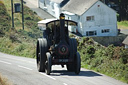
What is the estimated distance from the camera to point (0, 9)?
227 feet

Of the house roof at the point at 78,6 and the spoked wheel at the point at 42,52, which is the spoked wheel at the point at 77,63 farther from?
the house roof at the point at 78,6

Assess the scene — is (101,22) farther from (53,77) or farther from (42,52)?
(53,77)

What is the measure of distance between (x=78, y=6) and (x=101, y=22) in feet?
19.6

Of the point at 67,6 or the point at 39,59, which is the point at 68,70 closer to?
the point at 39,59

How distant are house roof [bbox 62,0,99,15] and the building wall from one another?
1076 mm

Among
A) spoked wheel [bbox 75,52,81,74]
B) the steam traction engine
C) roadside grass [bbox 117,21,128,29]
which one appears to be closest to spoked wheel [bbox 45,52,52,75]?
the steam traction engine

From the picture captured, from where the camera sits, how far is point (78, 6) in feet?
237

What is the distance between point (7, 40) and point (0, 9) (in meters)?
32.2

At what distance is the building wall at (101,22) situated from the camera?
69875 mm

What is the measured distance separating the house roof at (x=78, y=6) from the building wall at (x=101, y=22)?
1.08 meters

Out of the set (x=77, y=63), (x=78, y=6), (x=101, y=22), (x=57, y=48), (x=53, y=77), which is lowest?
(x=53, y=77)

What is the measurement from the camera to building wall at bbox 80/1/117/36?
69875 millimetres

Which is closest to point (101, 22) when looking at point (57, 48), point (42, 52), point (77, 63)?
point (42, 52)

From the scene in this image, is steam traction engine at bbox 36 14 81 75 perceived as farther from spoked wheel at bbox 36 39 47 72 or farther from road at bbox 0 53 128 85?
road at bbox 0 53 128 85
